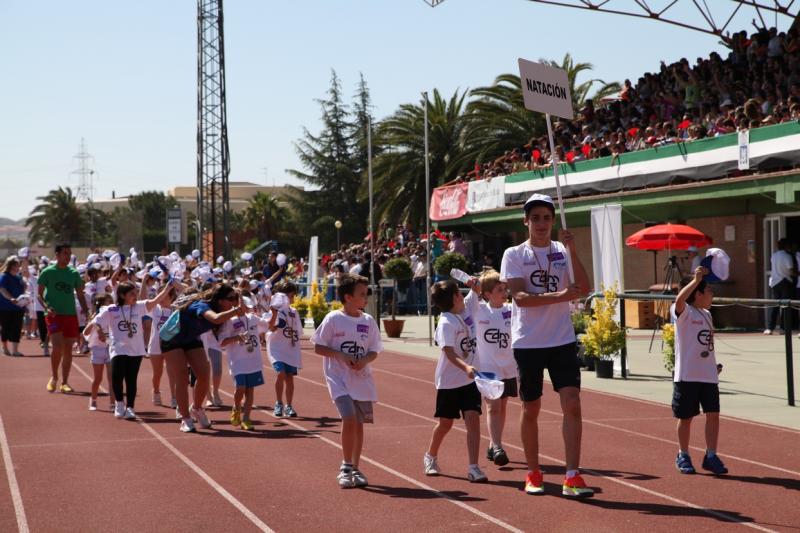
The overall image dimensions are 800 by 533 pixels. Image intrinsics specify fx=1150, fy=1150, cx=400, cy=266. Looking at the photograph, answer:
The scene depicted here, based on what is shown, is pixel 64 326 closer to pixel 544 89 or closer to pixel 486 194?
pixel 544 89

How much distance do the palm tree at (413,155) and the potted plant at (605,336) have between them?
2973cm

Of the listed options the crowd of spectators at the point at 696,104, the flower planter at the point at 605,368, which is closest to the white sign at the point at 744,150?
the crowd of spectators at the point at 696,104

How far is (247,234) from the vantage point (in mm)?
106062

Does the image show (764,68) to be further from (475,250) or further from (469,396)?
(469,396)

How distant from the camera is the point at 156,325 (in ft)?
48.7

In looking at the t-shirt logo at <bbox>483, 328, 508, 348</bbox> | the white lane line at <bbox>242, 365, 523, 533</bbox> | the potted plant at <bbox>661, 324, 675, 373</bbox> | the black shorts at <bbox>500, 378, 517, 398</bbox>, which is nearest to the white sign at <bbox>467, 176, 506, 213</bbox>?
the potted plant at <bbox>661, 324, 675, 373</bbox>

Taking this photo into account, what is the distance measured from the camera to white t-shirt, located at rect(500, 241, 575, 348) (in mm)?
7859

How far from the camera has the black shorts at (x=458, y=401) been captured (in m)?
8.99

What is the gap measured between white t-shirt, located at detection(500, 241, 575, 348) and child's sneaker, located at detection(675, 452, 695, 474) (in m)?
1.77

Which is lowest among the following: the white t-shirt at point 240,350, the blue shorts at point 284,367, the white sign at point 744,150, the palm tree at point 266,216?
the blue shorts at point 284,367

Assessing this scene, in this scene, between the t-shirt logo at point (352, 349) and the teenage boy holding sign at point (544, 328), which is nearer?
the teenage boy holding sign at point (544, 328)

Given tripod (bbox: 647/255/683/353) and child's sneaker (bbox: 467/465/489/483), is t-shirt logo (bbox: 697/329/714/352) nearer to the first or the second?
child's sneaker (bbox: 467/465/489/483)

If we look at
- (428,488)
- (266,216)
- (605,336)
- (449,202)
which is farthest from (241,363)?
(266,216)

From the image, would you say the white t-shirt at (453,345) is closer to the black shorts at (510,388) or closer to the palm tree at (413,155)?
the black shorts at (510,388)
